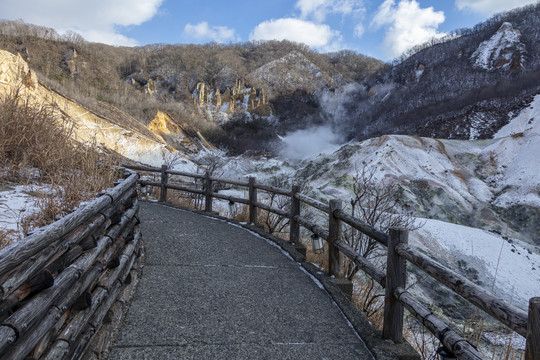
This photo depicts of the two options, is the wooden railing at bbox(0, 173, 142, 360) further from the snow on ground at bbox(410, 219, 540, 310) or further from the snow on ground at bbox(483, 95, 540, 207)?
the snow on ground at bbox(483, 95, 540, 207)

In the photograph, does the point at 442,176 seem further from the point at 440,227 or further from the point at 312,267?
the point at 312,267

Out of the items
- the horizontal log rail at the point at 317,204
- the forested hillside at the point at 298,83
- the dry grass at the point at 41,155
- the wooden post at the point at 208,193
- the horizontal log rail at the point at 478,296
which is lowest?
the wooden post at the point at 208,193

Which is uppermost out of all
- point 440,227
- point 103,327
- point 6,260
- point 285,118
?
point 285,118

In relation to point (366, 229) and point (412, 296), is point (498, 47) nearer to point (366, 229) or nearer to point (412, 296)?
point (366, 229)

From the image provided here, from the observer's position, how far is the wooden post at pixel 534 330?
1.52 meters

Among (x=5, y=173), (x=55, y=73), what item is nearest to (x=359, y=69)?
(x=55, y=73)

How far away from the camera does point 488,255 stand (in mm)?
10688

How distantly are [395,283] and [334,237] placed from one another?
1465mm

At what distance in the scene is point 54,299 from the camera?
72.3 inches

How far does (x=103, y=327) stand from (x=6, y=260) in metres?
1.51

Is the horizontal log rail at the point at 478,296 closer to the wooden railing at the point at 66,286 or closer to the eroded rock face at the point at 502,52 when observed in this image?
the wooden railing at the point at 66,286

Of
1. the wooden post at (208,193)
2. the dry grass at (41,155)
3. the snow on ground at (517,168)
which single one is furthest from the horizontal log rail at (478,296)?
the snow on ground at (517,168)

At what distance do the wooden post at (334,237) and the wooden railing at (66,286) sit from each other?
8.01 ft

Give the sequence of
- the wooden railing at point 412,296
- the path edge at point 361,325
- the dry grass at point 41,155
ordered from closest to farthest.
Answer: the wooden railing at point 412,296, the path edge at point 361,325, the dry grass at point 41,155
